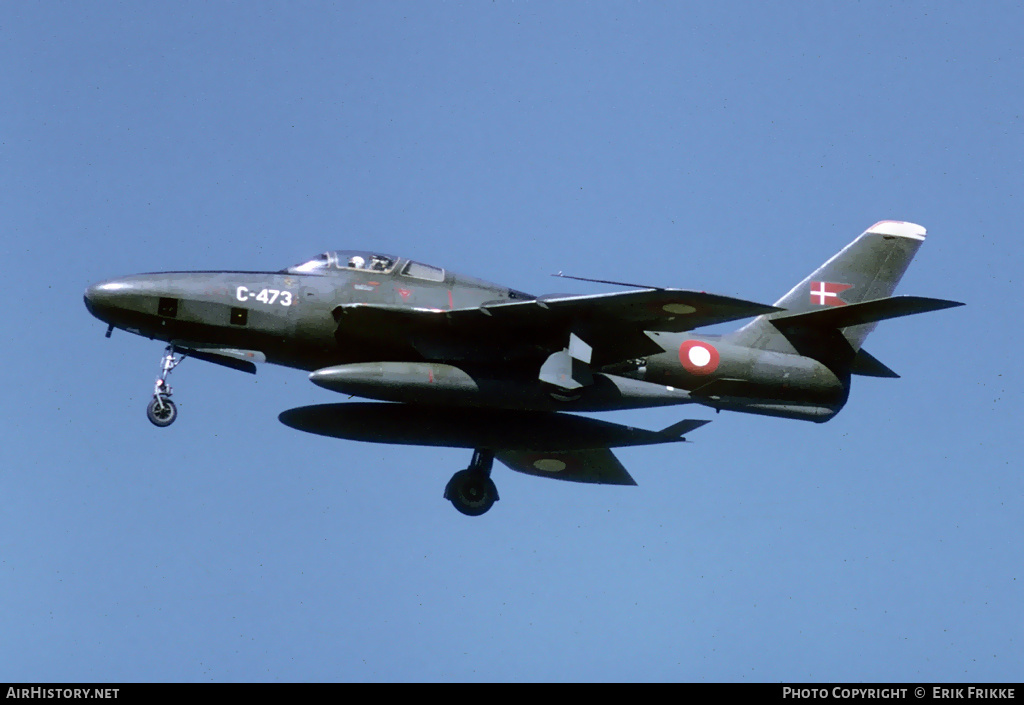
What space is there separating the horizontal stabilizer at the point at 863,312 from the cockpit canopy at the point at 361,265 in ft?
20.5

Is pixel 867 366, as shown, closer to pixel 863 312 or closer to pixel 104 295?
pixel 863 312

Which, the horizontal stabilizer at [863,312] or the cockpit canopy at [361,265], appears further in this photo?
the cockpit canopy at [361,265]

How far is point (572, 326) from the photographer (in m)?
21.4

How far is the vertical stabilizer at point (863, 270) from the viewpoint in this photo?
2534 cm

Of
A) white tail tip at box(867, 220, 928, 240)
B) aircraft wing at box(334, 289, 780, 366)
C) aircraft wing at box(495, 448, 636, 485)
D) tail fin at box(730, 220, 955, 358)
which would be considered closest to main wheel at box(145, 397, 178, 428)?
aircraft wing at box(334, 289, 780, 366)

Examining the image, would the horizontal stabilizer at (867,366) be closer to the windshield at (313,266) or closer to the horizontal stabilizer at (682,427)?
the horizontal stabilizer at (682,427)

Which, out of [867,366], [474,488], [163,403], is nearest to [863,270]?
[867,366]

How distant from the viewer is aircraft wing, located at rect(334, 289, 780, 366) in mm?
20812

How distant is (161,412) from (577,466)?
842 cm

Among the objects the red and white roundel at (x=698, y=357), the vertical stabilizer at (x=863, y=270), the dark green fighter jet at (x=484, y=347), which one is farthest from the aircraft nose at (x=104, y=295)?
the vertical stabilizer at (x=863, y=270)

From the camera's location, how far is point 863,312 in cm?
2225

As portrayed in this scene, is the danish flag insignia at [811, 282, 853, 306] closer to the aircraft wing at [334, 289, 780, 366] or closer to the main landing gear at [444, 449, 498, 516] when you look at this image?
the aircraft wing at [334, 289, 780, 366]

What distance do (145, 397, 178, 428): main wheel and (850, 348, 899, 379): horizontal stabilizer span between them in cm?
1184

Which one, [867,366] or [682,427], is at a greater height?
[867,366]
